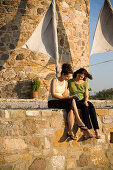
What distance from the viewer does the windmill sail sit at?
312 inches

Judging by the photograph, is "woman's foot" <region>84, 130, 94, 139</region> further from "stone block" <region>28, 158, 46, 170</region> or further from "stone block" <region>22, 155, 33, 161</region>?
"stone block" <region>22, 155, 33, 161</region>

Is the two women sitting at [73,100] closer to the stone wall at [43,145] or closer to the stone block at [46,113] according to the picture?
the stone wall at [43,145]

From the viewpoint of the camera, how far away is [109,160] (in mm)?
3309

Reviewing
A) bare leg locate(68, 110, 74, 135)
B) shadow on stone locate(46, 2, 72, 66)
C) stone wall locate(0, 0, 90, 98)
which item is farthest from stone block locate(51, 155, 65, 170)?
shadow on stone locate(46, 2, 72, 66)

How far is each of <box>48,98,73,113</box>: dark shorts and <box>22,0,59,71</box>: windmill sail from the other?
15.7 ft

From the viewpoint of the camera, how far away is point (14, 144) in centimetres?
292

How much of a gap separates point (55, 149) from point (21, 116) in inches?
26.7

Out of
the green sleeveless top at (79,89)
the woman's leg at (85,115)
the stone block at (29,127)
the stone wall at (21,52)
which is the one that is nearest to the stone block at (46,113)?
the stone block at (29,127)

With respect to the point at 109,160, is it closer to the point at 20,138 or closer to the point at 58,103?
the point at 58,103

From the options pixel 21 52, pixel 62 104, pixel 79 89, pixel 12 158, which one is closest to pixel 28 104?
pixel 21 52

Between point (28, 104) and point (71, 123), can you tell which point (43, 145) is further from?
point (28, 104)

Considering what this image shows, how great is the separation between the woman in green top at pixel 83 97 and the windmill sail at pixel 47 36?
4.53 metres

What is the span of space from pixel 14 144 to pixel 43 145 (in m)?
0.40

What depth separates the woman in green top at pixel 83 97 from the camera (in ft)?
10.4
